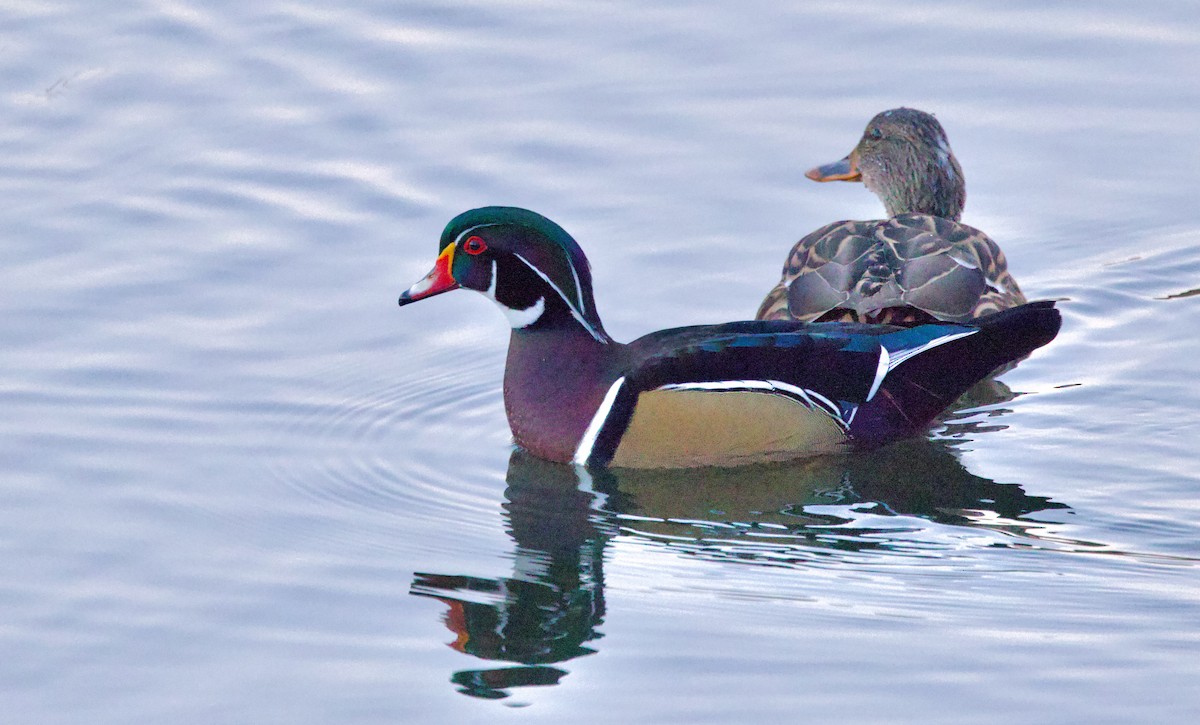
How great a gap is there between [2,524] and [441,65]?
5505 mm

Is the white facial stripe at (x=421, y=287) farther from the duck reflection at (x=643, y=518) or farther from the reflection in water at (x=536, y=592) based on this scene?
the reflection in water at (x=536, y=592)

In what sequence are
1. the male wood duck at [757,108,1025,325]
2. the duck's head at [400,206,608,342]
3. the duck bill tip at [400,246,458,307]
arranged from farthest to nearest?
the male wood duck at [757,108,1025,325], the duck bill tip at [400,246,458,307], the duck's head at [400,206,608,342]

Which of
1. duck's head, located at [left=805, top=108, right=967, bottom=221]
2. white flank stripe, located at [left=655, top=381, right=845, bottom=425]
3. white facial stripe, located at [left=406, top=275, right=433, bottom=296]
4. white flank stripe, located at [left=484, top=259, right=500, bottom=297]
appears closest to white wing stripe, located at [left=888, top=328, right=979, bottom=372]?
white flank stripe, located at [left=655, top=381, right=845, bottom=425]

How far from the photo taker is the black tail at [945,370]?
914cm

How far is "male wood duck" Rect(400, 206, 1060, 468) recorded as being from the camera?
891 cm

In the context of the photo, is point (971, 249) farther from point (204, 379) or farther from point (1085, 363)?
point (204, 379)

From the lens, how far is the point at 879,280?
9812 millimetres

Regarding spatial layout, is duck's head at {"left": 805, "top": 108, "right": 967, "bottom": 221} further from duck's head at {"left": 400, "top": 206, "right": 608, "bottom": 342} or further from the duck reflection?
duck's head at {"left": 400, "top": 206, "right": 608, "bottom": 342}

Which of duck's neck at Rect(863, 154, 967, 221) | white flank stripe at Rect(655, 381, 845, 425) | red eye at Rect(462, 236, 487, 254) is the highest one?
duck's neck at Rect(863, 154, 967, 221)

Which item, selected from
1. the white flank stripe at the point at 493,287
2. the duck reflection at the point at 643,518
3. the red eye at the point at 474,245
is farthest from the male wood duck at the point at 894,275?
the red eye at the point at 474,245

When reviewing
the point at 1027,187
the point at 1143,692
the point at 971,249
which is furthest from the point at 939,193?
the point at 1143,692

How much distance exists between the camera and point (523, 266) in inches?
359

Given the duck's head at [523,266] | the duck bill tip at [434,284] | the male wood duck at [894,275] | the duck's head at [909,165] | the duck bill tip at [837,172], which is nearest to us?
the duck's head at [523,266]

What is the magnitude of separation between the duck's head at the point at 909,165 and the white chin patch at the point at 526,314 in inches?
116
